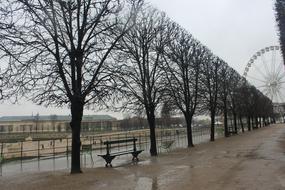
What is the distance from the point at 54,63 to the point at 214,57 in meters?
33.3

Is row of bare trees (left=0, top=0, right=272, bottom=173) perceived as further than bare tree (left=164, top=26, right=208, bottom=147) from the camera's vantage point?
No

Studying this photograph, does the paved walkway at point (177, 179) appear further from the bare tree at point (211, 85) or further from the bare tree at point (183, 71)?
the bare tree at point (211, 85)

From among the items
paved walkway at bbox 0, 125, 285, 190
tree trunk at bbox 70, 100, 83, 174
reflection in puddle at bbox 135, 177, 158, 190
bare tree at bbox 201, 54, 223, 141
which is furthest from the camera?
bare tree at bbox 201, 54, 223, 141

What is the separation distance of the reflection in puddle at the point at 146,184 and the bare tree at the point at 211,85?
29.4 meters

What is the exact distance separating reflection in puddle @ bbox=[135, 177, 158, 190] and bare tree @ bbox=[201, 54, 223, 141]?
2942 cm

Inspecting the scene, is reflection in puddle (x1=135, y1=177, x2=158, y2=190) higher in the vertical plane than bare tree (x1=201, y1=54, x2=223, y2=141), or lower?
lower

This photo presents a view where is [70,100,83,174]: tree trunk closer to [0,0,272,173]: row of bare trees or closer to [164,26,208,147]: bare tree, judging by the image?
[0,0,272,173]: row of bare trees

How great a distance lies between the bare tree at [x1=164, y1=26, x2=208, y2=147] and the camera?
3344 cm

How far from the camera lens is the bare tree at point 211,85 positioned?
43.9m

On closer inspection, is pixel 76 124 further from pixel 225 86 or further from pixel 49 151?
pixel 225 86

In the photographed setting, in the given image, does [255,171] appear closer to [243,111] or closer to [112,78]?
[112,78]

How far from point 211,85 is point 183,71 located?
11515 millimetres

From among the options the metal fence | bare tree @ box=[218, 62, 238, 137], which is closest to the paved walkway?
the metal fence

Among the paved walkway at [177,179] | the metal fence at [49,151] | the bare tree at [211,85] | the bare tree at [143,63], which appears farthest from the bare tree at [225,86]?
the paved walkway at [177,179]
